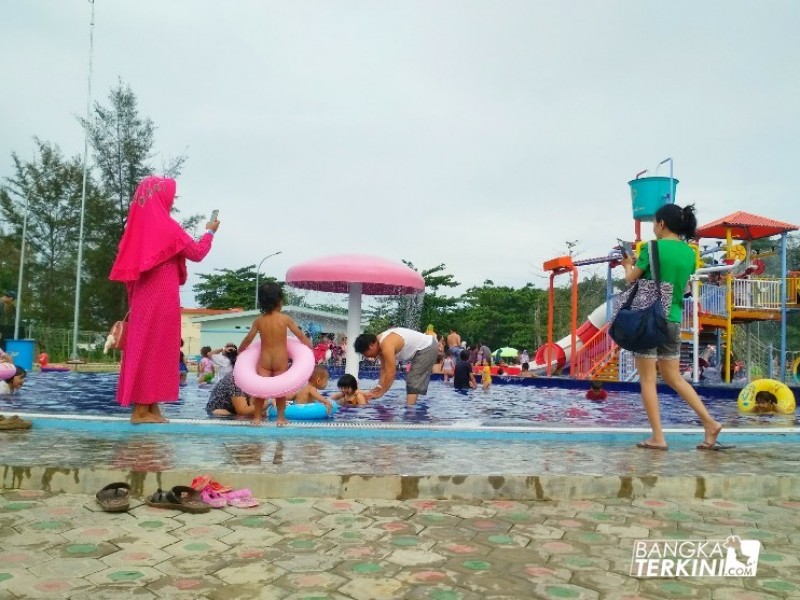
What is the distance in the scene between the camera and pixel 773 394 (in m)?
9.52

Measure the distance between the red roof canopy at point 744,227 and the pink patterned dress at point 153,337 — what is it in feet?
53.2

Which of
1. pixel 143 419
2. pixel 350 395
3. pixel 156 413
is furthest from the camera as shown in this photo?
pixel 350 395

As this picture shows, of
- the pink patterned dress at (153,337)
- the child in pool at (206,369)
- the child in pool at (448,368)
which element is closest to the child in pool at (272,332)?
the pink patterned dress at (153,337)

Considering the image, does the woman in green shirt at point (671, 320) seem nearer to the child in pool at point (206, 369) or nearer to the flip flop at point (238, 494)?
the flip flop at point (238, 494)

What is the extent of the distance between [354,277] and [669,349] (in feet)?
21.1

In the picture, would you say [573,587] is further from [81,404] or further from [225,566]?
[81,404]

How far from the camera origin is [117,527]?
3.15m

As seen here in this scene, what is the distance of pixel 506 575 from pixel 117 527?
5.69 ft

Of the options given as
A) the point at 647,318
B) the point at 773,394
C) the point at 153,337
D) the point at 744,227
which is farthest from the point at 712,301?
the point at 153,337

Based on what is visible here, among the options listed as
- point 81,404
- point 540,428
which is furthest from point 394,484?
point 81,404

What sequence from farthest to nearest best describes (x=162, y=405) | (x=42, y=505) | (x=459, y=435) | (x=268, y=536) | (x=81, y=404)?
(x=162, y=405) → (x=81, y=404) → (x=459, y=435) → (x=42, y=505) → (x=268, y=536)

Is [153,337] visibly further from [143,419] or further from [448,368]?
[448,368]

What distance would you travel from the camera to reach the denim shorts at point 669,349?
516 centimetres

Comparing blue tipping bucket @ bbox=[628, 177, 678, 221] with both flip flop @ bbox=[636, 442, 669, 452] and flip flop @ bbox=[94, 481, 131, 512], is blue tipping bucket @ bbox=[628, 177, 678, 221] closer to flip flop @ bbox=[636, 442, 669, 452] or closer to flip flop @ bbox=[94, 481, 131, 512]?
flip flop @ bbox=[636, 442, 669, 452]
